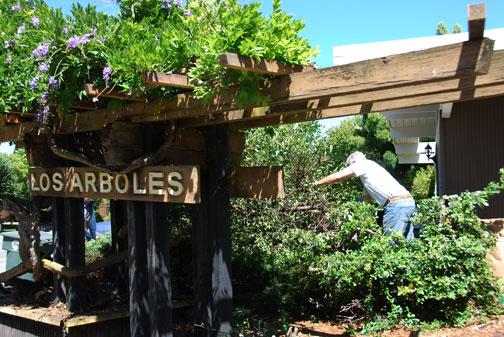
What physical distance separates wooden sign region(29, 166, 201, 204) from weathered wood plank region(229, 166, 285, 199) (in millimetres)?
856

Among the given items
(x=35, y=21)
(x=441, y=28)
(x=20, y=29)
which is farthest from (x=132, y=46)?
(x=441, y=28)

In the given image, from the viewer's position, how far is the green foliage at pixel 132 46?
107 inches

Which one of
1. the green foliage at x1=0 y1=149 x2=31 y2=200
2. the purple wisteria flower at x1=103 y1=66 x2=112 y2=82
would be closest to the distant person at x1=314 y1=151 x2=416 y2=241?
the purple wisteria flower at x1=103 y1=66 x2=112 y2=82

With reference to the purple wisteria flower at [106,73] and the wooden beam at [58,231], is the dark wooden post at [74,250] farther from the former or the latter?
the purple wisteria flower at [106,73]

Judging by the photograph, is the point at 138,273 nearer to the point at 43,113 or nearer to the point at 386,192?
the point at 43,113

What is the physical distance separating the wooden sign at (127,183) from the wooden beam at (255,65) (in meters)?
1.08

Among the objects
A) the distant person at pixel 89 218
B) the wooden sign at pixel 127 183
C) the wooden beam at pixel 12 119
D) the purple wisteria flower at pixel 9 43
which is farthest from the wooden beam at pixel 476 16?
the distant person at pixel 89 218

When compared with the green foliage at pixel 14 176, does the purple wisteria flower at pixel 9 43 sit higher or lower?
higher

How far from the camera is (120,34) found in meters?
3.43

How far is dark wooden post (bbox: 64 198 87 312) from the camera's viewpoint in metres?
4.80

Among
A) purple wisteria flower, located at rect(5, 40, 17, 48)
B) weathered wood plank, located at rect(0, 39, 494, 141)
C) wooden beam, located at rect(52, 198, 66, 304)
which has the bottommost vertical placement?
wooden beam, located at rect(52, 198, 66, 304)

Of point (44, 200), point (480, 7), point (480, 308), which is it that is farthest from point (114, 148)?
point (480, 308)

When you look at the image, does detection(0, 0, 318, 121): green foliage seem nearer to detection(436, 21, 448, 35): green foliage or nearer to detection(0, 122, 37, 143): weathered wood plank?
detection(0, 122, 37, 143): weathered wood plank

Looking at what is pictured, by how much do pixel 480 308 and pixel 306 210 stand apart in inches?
95.4
